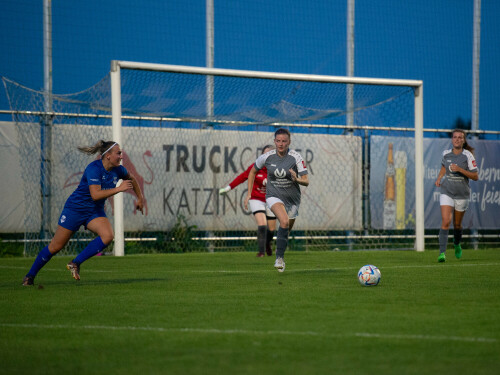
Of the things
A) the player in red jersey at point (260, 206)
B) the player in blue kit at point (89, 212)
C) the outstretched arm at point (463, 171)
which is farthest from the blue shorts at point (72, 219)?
the outstretched arm at point (463, 171)

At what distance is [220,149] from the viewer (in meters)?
19.2

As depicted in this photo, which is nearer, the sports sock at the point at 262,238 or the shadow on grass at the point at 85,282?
the shadow on grass at the point at 85,282

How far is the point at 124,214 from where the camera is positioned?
59.8 feet

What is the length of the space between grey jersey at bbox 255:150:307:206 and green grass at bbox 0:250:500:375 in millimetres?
1168

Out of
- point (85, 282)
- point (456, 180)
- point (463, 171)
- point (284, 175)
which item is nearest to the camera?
point (85, 282)

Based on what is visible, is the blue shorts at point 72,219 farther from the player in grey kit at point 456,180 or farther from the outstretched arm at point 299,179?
the player in grey kit at point 456,180

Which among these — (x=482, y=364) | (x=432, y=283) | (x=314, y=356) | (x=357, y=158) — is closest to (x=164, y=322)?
(x=314, y=356)

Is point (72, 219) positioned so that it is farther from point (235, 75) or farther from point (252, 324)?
point (235, 75)

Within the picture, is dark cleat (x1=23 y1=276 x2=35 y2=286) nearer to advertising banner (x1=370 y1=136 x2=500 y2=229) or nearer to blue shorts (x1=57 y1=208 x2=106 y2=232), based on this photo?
blue shorts (x1=57 y1=208 x2=106 y2=232)

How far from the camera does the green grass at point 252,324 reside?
497 cm

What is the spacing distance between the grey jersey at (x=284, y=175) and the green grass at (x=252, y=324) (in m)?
1.17

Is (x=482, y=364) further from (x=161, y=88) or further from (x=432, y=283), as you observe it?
→ (x=161, y=88)

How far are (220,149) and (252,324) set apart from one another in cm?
1285

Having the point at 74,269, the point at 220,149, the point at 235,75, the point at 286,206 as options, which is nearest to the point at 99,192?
the point at 74,269
